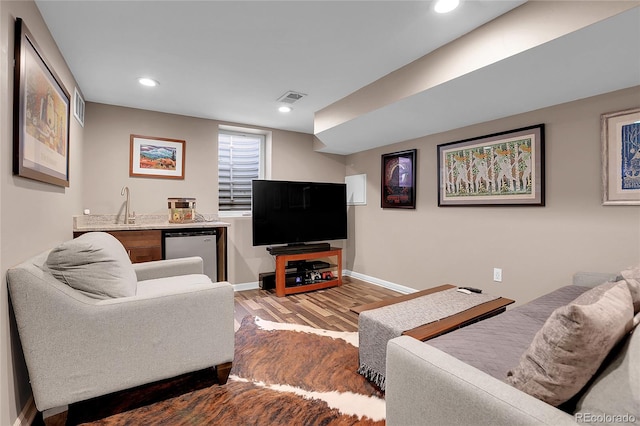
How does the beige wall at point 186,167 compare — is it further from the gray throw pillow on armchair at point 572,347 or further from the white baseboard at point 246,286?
the gray throw pillow on armchair at point 572,347

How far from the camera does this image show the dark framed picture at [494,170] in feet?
8.64

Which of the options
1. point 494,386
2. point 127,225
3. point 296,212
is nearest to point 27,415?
point 127,225

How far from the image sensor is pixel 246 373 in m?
1.97

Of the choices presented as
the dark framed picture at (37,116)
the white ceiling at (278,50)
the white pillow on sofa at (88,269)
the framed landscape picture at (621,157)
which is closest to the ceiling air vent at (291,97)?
the white ceiling at (278,50)

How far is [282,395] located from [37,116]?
2.17m

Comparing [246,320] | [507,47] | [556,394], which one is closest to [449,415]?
[556,394]

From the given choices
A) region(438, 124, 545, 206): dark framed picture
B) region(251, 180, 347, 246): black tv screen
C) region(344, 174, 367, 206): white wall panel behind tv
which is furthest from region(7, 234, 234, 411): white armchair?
region(344, 174, 367, 206): white wall panel behind tv

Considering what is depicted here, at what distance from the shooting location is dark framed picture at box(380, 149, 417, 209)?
12.4 feet

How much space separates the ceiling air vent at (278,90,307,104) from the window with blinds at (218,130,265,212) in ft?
4.37

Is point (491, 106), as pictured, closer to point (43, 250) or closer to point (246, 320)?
point (246, 320)

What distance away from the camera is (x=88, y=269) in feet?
5.05

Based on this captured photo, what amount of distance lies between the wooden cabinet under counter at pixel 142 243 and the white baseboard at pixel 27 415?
1.43 m

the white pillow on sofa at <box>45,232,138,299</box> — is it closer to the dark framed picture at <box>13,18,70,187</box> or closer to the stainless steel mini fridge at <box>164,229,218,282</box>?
the dark framed picture at <box>13,18,70,187</box>

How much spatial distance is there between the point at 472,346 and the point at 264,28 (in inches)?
90.0
